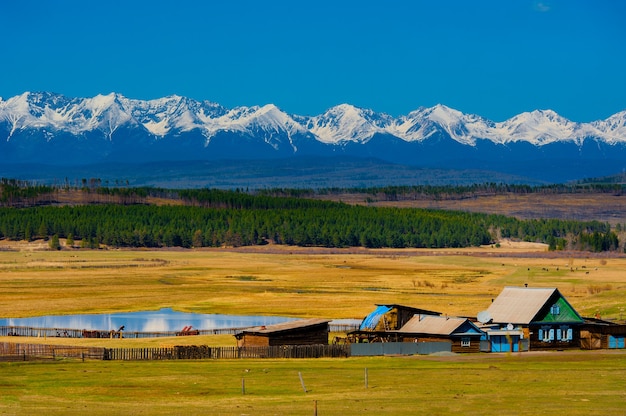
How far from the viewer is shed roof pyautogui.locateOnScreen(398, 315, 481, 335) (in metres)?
73.9

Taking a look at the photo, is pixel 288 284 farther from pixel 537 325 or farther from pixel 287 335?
pixel 287 335

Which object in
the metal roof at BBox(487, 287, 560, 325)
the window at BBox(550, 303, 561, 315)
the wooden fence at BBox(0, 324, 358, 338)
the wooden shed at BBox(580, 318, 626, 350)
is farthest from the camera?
the wooden fence at BBox(0, 324, 358, 338)

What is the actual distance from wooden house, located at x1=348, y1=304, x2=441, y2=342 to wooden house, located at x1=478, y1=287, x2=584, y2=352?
497 cm

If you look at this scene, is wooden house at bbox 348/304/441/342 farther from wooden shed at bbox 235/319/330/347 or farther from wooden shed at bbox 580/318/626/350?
wooden shed at bbox 580/318/626/350

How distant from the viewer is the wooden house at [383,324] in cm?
7619

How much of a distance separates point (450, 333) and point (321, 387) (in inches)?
766

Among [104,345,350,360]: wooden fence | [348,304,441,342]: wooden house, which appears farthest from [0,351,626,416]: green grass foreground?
[348,304,441,342]: wooden house

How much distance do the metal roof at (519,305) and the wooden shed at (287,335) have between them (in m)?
11.9

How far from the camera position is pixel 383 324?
77.9 metres

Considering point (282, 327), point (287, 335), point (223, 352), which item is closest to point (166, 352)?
point (223, 352)

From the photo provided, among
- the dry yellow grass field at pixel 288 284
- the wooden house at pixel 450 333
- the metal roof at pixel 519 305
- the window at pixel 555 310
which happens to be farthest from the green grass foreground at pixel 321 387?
the dry yellow grass field at pixel 288 284

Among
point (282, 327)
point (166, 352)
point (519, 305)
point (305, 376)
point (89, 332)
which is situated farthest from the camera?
point (89, 332)

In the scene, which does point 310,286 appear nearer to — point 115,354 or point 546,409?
point 115,354

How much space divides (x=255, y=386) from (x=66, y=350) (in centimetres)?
1812
